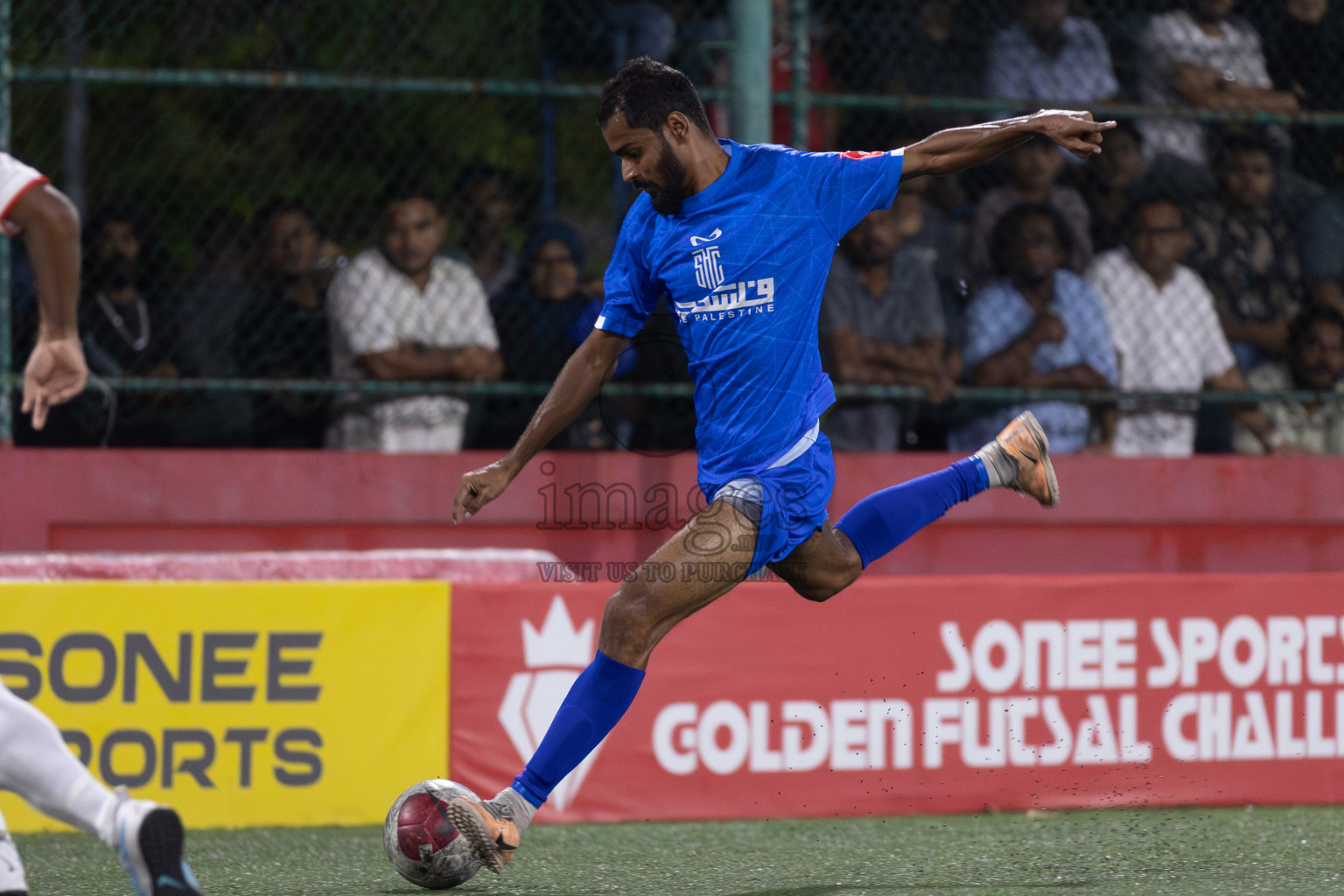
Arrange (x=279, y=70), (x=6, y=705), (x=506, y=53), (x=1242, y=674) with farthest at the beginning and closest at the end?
(x=506, y=53) → (x=279, y=70) → (x=1242, y=674) → (x=6, y=705)

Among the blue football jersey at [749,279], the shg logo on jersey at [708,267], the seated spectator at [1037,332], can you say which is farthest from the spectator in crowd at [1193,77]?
the shg logo on jersey at [708,267]

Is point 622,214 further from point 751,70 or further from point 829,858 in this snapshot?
point 829,858

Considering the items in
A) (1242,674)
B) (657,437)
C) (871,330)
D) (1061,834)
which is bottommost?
(1061,834)

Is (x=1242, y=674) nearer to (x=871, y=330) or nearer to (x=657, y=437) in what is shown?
(x=871, y=330)

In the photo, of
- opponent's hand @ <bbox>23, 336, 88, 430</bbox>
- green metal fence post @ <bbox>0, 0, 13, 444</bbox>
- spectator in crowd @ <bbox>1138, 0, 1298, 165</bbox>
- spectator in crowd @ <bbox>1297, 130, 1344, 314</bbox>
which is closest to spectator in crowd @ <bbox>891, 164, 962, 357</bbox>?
spectator in crowd @ <bbox>1138, 0, 1298, 165</bbox>

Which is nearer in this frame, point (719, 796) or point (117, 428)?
point (719, 796)

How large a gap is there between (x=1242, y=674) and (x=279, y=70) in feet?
14.6

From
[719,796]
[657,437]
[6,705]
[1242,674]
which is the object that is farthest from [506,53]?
[6,705]

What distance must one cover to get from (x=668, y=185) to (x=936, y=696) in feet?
8.30

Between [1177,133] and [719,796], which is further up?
[1177,133]

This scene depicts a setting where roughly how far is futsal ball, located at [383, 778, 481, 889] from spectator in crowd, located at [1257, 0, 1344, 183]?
16.9 ft

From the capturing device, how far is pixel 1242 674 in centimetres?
603

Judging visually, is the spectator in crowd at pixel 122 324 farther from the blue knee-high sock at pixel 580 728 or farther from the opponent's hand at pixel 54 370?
the opponent's hand at pixel 54 370

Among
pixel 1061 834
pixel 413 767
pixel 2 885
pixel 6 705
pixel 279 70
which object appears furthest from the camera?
pixel 279 70
